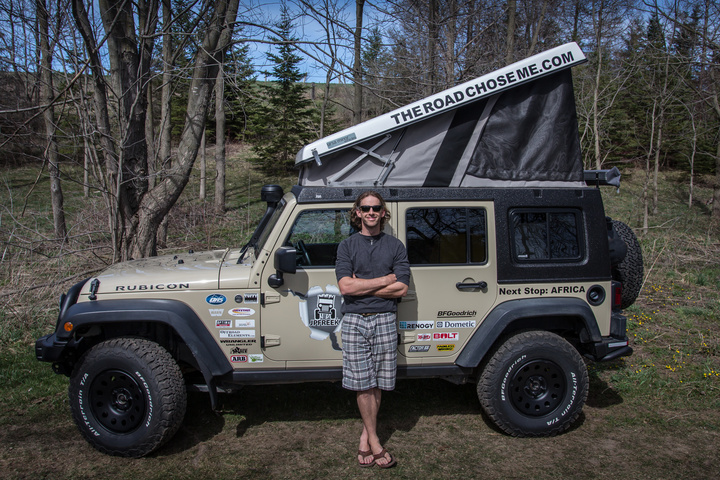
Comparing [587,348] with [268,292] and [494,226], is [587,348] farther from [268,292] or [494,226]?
[268,292]

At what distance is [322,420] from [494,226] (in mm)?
2182

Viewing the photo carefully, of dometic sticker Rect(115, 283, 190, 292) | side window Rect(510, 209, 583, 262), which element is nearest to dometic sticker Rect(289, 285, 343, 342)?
dometic sticker Rect(115, 283, 190, 292)

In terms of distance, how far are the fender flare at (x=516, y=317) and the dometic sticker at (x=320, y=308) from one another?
1.05m

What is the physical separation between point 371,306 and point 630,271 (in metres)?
2.54

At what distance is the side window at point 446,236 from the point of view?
394 centimetres

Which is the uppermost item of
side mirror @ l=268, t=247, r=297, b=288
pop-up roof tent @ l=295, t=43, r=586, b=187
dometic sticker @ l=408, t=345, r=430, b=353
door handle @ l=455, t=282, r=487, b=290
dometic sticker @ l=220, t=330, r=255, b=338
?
pop-up roof tent @ l=295, t=43, r=586, b=187

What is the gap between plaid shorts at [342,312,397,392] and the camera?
358cm

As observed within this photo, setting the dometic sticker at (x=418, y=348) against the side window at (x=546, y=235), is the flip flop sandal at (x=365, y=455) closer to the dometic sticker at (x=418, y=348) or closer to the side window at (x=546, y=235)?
the dometic sticker at (x=418, y=348)

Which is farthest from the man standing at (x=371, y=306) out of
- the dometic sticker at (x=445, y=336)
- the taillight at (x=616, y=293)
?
the taillight at (x=616, y=293)

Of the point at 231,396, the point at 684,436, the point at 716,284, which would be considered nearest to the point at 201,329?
the point at 231,396

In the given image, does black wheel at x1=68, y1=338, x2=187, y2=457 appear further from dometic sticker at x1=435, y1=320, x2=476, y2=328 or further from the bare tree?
the bare tree

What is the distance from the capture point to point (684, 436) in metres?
4.13

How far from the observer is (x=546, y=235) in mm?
4090

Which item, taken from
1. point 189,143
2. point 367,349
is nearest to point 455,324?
point 367,349
